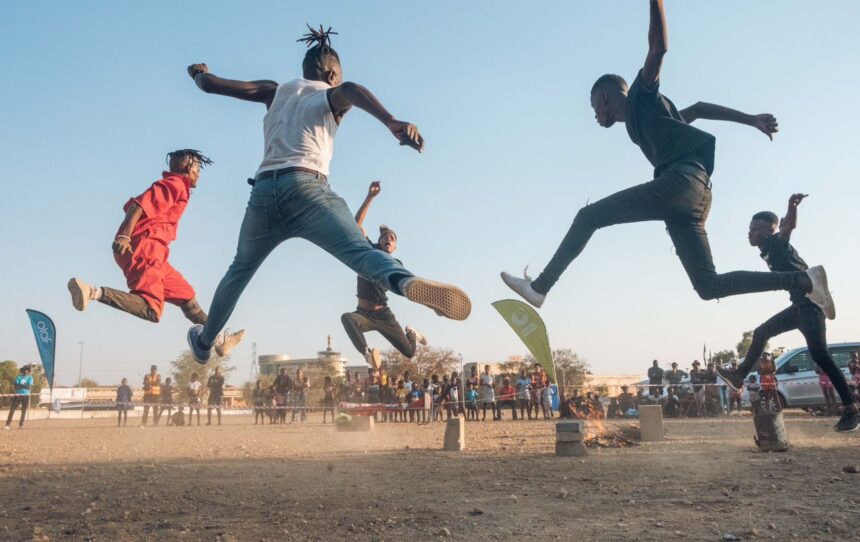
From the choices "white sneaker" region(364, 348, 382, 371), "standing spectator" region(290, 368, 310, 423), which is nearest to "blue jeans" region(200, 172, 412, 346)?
"white sneaker" region(364, 348, 382, 371)

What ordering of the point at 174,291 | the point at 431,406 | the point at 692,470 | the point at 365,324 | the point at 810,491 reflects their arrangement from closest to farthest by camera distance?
the point at 810,491 < the point at 692,470 < the point at 174,291 < the point at 365,324 < the point at 431,406

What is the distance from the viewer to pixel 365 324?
257 inches

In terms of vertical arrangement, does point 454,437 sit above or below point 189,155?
below

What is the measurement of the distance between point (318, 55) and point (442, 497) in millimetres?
3066

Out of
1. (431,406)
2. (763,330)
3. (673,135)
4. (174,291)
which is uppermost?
(673,135)

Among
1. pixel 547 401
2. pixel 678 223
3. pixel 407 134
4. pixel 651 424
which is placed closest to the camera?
pixel 407 134

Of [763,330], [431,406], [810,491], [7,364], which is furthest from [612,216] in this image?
[7,364]

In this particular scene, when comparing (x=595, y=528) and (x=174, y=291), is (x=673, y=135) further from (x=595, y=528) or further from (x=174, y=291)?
(x=174, y=291)

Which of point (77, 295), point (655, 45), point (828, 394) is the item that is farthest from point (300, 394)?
point (655, 45)

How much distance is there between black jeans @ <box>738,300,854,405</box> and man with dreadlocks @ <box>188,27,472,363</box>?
3821mm

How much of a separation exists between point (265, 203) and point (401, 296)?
112 cm

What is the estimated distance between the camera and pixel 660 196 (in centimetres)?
431

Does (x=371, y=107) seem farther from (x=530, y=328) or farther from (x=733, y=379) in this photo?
(x=530, y=328)

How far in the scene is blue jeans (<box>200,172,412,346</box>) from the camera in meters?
3.40
